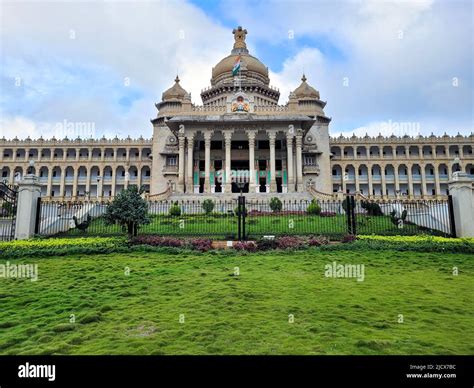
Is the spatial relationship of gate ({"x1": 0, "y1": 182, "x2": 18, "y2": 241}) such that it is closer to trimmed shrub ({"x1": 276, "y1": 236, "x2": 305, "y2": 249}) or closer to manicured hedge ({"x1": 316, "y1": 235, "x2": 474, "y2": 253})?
trimmed shrub ({"x1": 276, "y1": 236, "x2": 305, "y2": 249})

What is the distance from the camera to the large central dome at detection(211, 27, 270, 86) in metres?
45.6

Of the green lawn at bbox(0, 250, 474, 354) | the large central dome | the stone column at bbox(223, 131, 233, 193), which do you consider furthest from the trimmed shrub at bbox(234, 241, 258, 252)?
the large central dome

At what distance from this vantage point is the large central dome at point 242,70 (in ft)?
150

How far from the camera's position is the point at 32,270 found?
9.06m

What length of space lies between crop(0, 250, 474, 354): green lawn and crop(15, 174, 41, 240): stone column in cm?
499

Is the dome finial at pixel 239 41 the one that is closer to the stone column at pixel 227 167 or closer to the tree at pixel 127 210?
the stone column at pixel 227 167

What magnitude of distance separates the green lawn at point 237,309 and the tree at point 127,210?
134 inches

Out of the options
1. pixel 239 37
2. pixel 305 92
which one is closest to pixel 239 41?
pixel 239 37

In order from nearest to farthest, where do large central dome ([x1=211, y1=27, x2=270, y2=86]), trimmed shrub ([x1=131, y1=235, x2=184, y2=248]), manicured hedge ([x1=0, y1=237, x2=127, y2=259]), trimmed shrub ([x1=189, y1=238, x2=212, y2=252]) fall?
manicured hedge ([x1=0, y1=237, x2=127, y2=259]) < trimmed shrub ([x1=189, y1=238, x2=212, y2=252]) < trimmed shrub ([x1=131, y1=235, x2=184, y2=248]) < large central dome ([x1=211, y1=27, x2=270, y2=86])

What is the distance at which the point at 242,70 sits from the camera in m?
44.2

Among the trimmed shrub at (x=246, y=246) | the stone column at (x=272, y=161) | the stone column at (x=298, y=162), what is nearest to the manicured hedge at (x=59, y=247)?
the trimmed shrub at (x=246, y=246)

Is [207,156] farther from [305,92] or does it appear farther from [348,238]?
[348,238]
